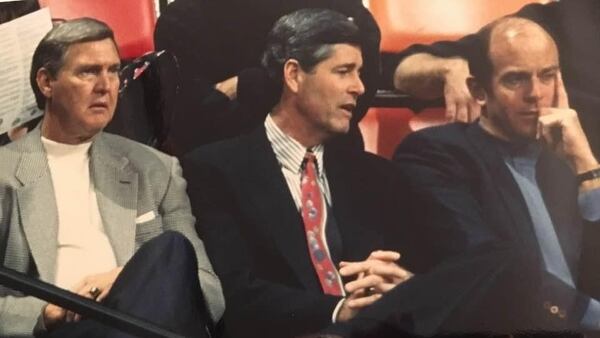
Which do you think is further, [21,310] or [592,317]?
[592,317]

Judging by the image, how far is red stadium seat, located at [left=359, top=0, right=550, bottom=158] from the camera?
1785 millimetres

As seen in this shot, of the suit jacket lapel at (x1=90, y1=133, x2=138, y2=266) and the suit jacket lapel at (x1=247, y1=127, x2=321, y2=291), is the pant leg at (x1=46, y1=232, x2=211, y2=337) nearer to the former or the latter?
the suit jacket lapel at (x1=90, y1=133, x2=138, y2=266)

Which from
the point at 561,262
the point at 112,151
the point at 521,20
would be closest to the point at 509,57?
the point at 521,20

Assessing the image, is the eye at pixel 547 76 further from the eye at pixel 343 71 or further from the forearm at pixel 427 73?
the eye at pixel 343 71

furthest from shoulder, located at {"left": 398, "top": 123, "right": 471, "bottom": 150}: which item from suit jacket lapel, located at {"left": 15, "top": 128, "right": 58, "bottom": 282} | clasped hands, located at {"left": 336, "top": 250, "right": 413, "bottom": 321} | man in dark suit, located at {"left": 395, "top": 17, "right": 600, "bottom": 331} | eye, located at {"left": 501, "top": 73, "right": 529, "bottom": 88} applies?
suit jacket lapel, located at {"left": 15, "top": 128, "right": 58, "bottom": 282}

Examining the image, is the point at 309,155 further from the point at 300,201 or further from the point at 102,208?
the point at 102,208

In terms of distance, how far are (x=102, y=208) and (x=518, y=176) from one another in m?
0.79

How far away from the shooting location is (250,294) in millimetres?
1787

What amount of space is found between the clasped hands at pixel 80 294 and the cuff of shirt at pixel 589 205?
2.95 ft

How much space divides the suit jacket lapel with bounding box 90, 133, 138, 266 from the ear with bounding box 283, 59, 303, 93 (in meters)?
0.33

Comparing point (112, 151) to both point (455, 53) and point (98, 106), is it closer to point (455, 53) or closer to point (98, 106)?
point (98, 106)

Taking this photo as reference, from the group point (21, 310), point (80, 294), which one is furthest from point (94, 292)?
point (21, 310)

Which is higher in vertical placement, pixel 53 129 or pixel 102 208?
pixel 53 129

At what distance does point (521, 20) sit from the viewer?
180 cm
